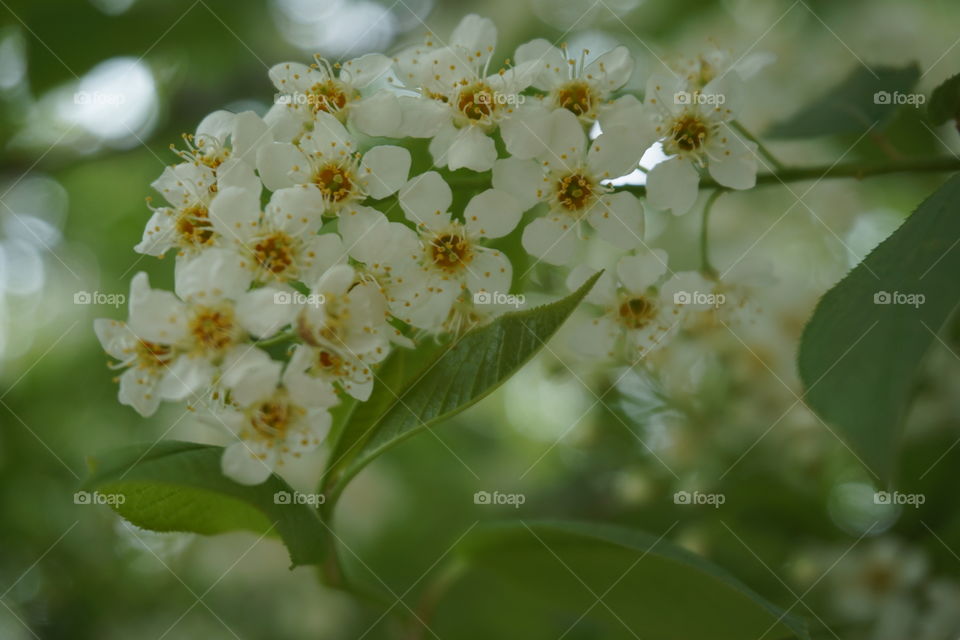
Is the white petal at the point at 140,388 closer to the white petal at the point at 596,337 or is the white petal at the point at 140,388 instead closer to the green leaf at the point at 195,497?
the green leaf at the point at 195,497

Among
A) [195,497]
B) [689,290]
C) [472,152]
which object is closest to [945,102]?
[689,290]

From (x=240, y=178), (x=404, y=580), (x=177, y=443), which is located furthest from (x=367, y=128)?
(x=404, y=580)

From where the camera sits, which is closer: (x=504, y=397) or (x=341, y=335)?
(x=341, y=335)

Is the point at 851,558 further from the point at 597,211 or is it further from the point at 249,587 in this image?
the point at 249,587

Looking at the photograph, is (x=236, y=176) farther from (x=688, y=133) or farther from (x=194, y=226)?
(x=688, y=133)

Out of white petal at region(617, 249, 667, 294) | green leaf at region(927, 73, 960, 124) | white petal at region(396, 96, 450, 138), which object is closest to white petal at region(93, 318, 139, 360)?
white petal at region(396, 96, 450, 138)

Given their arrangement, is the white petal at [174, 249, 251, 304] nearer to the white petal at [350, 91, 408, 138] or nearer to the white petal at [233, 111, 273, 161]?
the white petal at [233, 111, 273, 161]

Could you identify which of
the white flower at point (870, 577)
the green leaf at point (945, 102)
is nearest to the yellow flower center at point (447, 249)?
the green leaf at point (945, 102)
